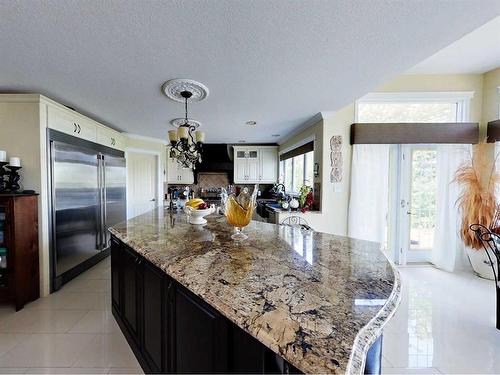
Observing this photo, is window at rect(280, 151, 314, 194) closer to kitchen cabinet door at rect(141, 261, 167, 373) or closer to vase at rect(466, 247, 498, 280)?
vase at rect(466, 247, 498, 280)

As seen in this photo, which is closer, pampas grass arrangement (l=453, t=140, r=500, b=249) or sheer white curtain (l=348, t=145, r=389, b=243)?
pampas grass arrangement (l=453, t=140, r=500, b=249)

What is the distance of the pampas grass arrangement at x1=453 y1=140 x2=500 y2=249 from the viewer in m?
3.29

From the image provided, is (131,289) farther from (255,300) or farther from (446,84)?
(446,84)

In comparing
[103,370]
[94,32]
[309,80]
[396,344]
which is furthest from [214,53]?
[396,344]

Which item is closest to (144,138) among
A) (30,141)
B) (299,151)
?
(30,141)

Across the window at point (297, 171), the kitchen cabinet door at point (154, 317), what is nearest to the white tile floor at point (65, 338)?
the kitchen cabinet door at point (154, 317)

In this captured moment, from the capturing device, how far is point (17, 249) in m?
2.41

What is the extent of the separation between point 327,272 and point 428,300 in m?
2.62

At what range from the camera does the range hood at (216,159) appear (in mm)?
6215

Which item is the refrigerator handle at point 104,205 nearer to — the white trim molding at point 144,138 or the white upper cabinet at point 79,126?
the white upper cabinet at point 79,126

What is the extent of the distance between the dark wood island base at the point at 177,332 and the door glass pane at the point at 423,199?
376cm

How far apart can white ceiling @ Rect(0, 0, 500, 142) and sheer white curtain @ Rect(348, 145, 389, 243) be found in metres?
1.19

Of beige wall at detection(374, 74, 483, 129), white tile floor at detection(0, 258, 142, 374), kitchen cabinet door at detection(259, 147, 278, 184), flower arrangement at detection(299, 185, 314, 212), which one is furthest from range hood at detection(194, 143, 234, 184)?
white tile floor at detection(0, 258, 142, 374)

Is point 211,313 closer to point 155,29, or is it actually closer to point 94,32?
point 155,29
